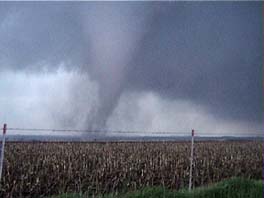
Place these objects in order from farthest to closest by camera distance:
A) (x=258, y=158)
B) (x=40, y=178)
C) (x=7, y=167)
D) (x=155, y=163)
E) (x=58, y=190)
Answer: (x=258, y=158)
(x=155, y=163)
(x=7, y=167)
(x=40, y=178)
(x=58, y=190)

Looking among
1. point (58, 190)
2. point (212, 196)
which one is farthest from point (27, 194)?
point (212, 196)

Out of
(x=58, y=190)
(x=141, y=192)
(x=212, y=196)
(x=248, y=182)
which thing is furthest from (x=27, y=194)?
(x=248, y=182)

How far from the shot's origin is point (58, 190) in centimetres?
1388

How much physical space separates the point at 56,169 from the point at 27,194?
145 inches

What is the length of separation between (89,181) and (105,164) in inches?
132

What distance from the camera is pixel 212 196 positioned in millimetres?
10867

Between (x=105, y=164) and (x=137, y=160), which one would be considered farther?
(x=137, y=160)

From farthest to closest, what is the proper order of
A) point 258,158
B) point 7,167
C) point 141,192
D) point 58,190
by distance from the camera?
point 258,158, point 7,167, point 58,190, point 141,192

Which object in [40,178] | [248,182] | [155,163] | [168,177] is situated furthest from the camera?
[155,163]

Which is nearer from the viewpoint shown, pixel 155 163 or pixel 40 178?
pixel 40 178

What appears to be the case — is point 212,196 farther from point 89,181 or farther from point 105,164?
point 105,164

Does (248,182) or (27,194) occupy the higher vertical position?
(248,182)

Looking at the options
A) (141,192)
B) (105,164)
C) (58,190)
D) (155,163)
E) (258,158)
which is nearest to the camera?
(141,192)

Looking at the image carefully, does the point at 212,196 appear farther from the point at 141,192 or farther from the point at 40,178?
the point at 40,178
